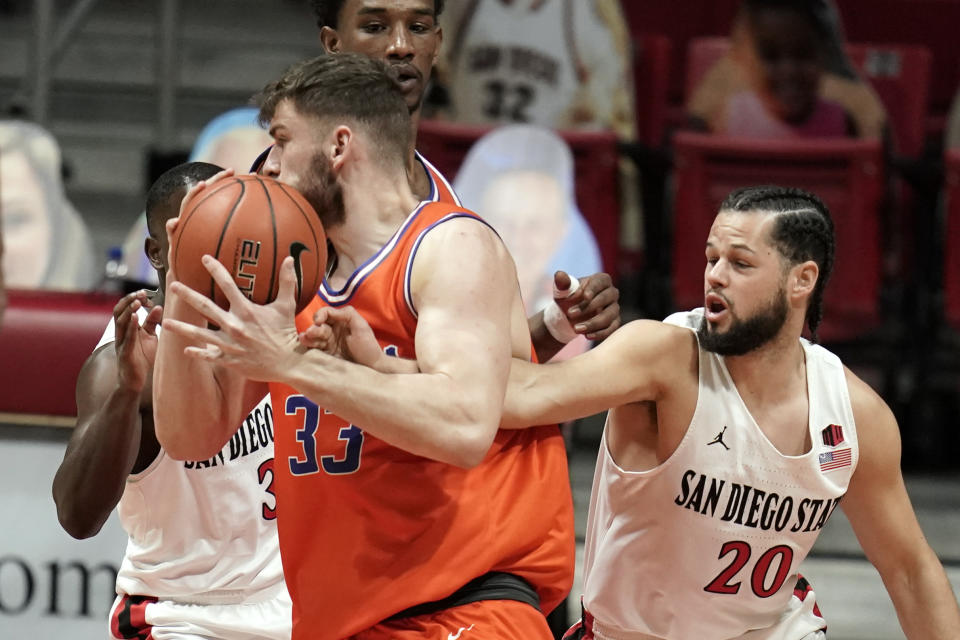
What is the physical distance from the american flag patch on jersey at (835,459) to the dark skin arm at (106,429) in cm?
163

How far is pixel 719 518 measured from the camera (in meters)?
3.41

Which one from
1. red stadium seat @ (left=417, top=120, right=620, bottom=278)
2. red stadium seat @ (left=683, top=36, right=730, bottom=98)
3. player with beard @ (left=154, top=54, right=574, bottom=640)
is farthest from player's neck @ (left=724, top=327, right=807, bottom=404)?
red stadium seat @ (left=683, top=36, right=730, bottom=98)

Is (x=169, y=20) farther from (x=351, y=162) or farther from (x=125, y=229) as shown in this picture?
(x=351, y=162)

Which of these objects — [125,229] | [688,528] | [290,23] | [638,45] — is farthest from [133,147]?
[688,528]

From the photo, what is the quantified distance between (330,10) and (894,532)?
6.33ft

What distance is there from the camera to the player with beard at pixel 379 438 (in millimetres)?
2547

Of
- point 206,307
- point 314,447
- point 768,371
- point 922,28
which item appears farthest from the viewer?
point 922,28

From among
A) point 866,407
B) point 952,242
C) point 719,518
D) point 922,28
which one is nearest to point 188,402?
point 719,518

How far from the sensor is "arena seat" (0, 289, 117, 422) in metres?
4.52

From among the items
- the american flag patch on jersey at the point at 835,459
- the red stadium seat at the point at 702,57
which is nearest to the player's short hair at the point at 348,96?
the american flag patch on jersey at the point at 835,459

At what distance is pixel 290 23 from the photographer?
8.42 metres

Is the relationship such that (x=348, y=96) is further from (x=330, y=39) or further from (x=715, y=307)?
(x=715, y=307)

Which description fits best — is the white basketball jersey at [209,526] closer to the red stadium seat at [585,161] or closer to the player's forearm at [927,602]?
the player's forearm at [927,602]

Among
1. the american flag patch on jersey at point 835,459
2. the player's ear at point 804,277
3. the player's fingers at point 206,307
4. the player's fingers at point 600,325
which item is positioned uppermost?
the player's fingers at point 206,307
